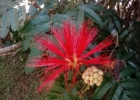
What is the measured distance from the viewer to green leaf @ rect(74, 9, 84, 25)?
2.98 ft

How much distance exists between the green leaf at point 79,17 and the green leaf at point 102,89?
22 centimetres

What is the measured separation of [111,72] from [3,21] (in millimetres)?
419

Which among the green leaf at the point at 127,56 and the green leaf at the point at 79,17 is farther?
the green leaf at the point at 127,56

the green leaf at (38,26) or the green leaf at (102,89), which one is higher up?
the green leaf at (38,26)

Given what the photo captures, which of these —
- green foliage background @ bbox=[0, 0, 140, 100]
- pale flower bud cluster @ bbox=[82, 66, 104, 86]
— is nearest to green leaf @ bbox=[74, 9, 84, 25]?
green foliage background @ bbox=[0, 0, 140, 100]

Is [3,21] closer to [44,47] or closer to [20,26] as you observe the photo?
[20,26]

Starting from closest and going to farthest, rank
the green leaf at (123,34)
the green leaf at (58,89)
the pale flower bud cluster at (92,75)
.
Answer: the pale flower bud cluster at (92,75) → the green leaf at (58,89) → the green leaf at (123,34)

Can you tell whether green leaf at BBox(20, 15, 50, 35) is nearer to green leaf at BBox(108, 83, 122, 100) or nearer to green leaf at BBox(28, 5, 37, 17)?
green leaf at BBox(28, 5, 37, 17)

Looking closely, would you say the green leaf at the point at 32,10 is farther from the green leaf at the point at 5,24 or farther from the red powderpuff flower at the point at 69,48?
the red powderpuff flower at the point at 69,48

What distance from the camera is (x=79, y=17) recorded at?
916 mm

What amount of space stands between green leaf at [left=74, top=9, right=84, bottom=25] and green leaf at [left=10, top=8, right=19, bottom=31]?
21cm

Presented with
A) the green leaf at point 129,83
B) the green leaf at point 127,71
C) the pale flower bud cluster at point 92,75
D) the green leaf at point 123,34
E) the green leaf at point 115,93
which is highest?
the green leaf at point 123,34

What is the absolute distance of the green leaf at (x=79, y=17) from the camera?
0.91m

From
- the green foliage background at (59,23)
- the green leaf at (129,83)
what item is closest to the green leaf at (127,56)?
the green foliage background at (59,23)
